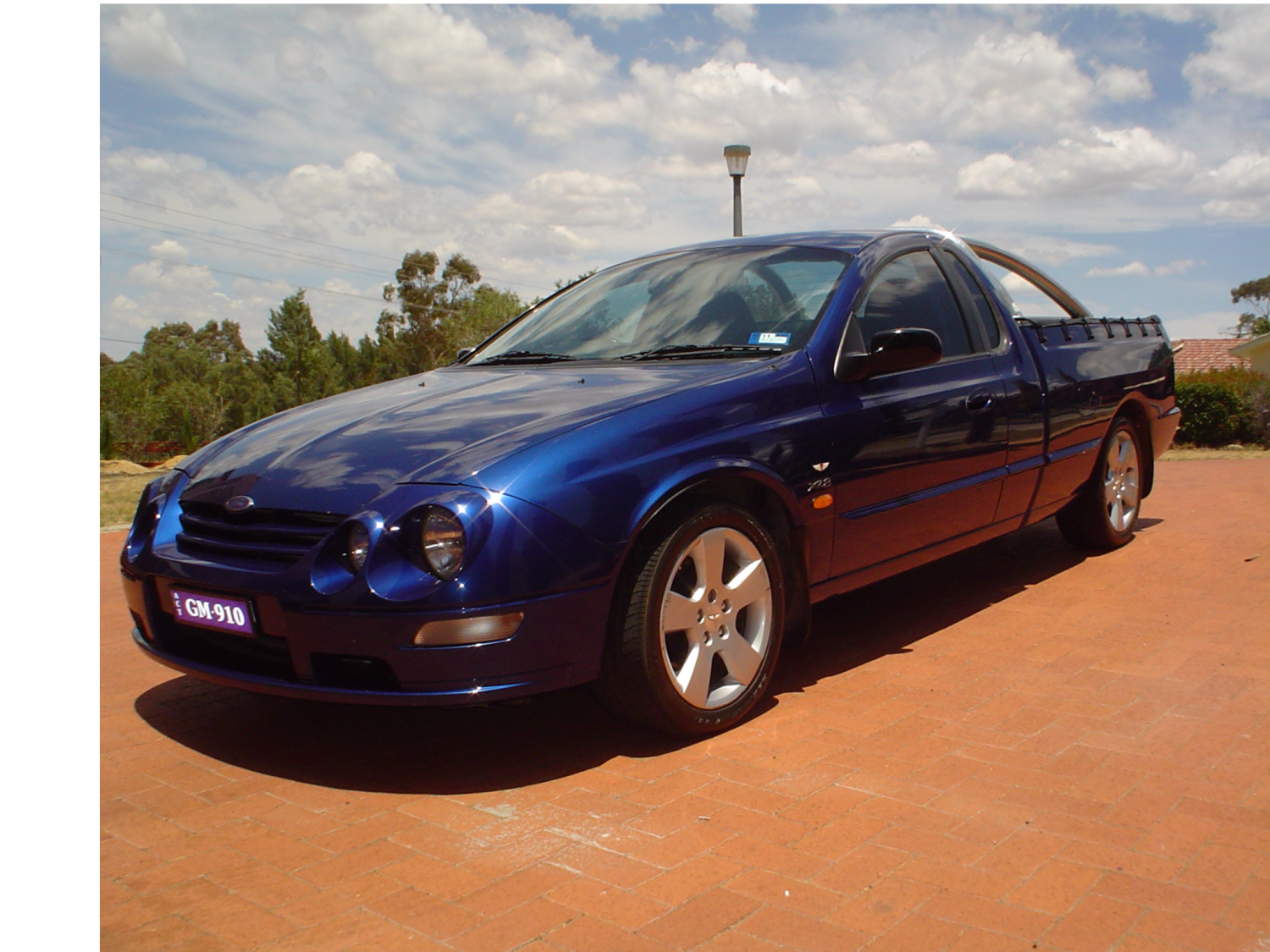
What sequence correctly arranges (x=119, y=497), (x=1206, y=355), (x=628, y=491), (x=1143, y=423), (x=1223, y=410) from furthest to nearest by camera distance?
(x=1206, y=355) < (x=1223, y=410) < (x=119, y=497) < (x=1143, y=423) < (x=628, y=491)

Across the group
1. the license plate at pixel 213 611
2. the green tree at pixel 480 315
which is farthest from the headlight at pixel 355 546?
the green tree at pixel 480 315

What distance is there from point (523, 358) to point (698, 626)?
5.49ft

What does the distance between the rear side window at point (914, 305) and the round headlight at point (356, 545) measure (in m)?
2.16

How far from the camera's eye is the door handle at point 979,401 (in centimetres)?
454

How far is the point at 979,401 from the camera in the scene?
181 inches

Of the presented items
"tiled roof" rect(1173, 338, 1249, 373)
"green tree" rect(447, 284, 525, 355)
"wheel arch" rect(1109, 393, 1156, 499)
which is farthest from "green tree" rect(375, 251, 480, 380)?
"wheel arch" rect(1109, 393, 1156, 499)

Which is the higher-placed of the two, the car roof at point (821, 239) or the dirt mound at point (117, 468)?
the car roof at point (821, 239)

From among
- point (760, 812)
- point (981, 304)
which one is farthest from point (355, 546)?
point (981, 304)

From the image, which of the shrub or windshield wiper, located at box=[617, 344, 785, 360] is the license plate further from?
the shrub

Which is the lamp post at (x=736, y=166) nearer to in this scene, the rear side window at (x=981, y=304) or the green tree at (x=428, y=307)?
the rear side window at (x=981, y=304)

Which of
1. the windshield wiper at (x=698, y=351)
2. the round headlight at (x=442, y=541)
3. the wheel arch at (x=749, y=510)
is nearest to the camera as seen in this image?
the round headlight at (x=442, y=541)

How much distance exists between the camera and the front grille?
3.08 meters

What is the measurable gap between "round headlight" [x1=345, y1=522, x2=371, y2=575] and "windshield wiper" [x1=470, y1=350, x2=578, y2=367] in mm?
1566

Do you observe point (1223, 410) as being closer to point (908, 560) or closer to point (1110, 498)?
point (1110, 498)
